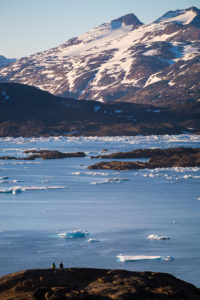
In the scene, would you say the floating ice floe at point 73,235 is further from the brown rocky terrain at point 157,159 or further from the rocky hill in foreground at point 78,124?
the rocky hill in foreground at point 78,124

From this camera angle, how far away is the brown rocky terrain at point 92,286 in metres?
20.9

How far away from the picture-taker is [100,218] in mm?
47094

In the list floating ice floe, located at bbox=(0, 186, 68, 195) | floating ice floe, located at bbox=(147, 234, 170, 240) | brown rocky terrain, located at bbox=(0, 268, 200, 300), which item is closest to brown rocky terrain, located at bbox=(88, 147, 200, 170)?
floating ice floe, located at bbox=(0, 186, 68, 195)

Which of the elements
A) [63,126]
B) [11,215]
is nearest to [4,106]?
[63,126]

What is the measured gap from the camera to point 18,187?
6488 cm

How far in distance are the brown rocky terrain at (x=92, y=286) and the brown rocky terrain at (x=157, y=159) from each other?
201 feet

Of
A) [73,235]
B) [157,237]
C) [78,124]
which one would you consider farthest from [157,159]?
[78,124]

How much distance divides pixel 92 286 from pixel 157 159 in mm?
69794

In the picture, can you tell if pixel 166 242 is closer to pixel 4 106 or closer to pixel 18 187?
pixel 18 187

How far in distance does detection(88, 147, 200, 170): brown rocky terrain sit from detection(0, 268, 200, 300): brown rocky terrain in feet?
201

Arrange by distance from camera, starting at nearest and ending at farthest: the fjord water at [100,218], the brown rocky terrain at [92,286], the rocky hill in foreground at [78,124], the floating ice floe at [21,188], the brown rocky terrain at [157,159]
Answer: the brown rocky terrain at [92,286] → the fjord water at [100,218] → the floating ice floe at [21,188] → the brown rocky terrain at [157,159] → the rocky hill in foreground at [78,124]

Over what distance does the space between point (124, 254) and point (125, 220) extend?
38.2 feet

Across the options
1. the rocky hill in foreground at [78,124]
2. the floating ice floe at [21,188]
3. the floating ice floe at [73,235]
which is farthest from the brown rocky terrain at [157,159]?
the rocky hill in foreground at [78,124]

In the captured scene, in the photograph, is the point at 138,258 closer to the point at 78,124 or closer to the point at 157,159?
the point at 157,159
